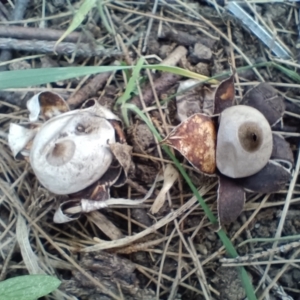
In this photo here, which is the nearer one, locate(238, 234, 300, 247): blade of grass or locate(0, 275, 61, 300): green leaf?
locate(0, 275, 61, 300): green leaf

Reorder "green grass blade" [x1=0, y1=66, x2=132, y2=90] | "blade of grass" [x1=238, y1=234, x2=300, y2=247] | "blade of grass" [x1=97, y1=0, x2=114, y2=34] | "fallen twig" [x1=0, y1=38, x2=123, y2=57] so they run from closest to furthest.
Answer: "green grass blade" [x1=0, y1=66, x2=132, y2=90] → "blade of grass" [x1=238, y1=234, x2=300, y2=247] → "blade of grass" [x1=97, y1=0, x2=114, y2=34] → "fallen twig" [x1=0, y1=38, x2=123, y2=57]

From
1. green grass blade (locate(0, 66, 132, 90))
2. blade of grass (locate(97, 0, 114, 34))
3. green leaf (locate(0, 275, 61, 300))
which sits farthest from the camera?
blade of grass (locate(97, 0, 114, 34))

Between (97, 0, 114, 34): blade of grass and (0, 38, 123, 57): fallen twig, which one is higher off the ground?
(97, 0, 114, 34): blade of grass

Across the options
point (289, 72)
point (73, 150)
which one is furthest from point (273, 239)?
point (73, 150)

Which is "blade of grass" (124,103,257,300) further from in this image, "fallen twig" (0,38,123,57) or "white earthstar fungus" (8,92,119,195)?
"fallen twig" (0,38,123,57)

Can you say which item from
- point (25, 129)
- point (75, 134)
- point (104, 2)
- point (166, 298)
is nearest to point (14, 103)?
point (25, 129)

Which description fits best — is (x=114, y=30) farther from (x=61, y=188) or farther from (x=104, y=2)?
(x=61, y=188)

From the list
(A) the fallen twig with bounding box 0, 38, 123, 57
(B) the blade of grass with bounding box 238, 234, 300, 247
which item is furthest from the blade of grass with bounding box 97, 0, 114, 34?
(B) the blade of grass with bounding box 238, 234, 300, 247
